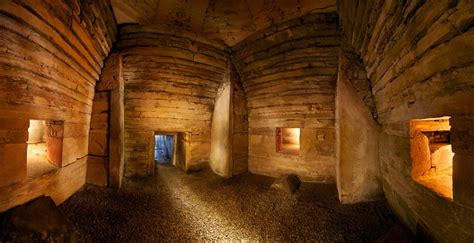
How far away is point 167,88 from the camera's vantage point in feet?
19.5

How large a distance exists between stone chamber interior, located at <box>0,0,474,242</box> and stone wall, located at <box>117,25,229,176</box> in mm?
47

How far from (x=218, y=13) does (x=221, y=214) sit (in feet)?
16.9

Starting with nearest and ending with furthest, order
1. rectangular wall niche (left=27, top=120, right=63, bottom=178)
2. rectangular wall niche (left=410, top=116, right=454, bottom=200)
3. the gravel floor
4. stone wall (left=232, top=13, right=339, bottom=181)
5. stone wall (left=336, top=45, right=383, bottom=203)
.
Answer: rectangular wall niche (left=410, top=116, right=454, bottom=200) → the gravel floor → rectangular wall niche (left=27, top=120, right=63, bottom=178) → stone wall (left=336, top=45, right=383, bottom=203) → stone wall (left=232, top=13, right=339, bottom=181)

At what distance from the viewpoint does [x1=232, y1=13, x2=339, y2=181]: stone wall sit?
4.53 m

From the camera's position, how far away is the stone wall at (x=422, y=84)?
1629mm

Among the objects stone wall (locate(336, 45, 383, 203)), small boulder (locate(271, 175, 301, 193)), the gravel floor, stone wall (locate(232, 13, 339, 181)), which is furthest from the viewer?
small boulder (locate(271, 175, 301, 193))

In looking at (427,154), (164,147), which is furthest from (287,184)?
(164,147)

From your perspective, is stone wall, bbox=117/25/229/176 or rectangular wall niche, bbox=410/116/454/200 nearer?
rectangular wall niche, bbox=410/116/454/200

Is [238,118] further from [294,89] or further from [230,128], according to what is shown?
[294,89]

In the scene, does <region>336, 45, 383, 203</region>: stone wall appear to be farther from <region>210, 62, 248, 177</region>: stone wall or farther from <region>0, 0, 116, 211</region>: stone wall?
<region>0, 0, 116, 211</region>: stone wall

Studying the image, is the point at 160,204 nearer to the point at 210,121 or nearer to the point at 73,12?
the point at 210,121

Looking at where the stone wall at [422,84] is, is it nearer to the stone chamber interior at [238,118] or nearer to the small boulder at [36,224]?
the stone chamber interior at [238,118]

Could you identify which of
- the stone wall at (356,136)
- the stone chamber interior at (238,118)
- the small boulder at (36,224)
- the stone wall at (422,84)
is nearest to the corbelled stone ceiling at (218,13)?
the stone chamber interior at (238,118)

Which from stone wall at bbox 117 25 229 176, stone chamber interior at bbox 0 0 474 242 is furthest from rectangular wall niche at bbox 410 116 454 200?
stone wall at bbox 117 25 229 176
